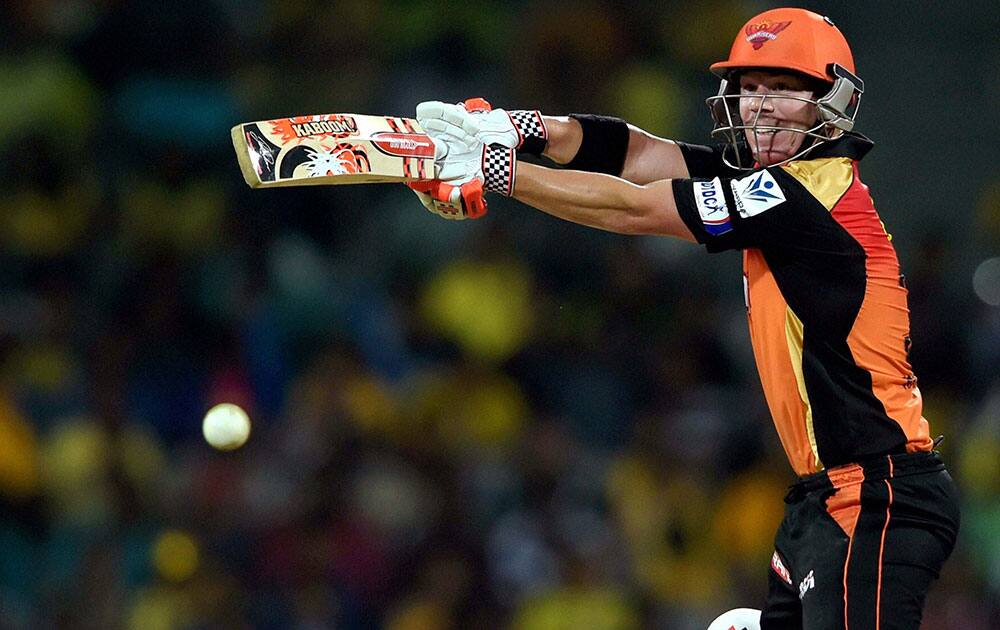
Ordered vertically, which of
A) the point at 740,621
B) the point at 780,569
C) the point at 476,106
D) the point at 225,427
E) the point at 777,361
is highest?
the point at 476,106

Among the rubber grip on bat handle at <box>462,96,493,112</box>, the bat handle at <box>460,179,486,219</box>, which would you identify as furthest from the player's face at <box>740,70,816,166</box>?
the bat handle at <box>460,179,486,219</box>

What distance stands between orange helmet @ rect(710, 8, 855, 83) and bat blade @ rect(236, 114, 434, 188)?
1028mm

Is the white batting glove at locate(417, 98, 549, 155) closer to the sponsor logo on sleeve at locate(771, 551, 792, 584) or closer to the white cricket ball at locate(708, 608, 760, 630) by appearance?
the sponsor logo on sleeve at locate(771, 551, 792, 584)

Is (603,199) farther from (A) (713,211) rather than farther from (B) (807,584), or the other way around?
(B) (807,584)

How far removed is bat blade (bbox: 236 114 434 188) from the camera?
3.94 metres

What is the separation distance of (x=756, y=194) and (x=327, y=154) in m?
1.21

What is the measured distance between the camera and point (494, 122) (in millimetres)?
4223

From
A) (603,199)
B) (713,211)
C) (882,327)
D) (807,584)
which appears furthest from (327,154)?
(807,584)

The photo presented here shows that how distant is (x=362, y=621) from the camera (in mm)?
7340

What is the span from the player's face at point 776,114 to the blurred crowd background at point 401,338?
3644 mm

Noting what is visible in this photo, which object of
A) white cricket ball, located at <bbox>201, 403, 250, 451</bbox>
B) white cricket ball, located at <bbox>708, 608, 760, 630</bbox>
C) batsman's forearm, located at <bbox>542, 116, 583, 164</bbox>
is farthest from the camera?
white cricket ball, located at <bbox>201, 403, 250, 451</bbox>

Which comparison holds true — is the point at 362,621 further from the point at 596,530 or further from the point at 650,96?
the point at 650,96

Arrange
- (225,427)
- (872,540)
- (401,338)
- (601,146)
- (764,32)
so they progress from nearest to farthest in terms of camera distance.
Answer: (872,540) → (764,32) → (601,146) → (225,427) → (401,338)

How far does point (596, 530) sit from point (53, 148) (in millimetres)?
3837
